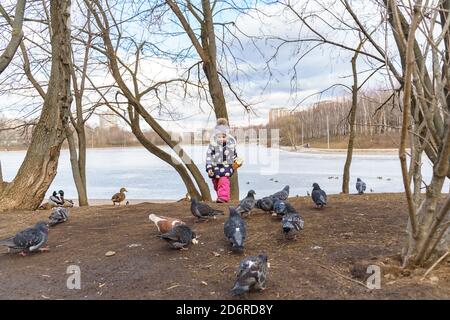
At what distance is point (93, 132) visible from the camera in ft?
38.3

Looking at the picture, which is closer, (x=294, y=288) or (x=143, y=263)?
(x=294, y=288)

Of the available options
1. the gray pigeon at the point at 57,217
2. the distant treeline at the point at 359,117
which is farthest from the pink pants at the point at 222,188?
the gray pigeon at the point at 57,217

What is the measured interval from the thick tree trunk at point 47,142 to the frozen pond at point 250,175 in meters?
3.02

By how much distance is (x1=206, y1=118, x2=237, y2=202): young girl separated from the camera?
7.52 meters

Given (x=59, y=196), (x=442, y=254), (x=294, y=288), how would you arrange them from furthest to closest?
(x=59, y=196), (x=442, y=254), (x=294, y=288)

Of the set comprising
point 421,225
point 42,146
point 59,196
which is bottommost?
point 59,196

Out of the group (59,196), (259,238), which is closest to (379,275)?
(259,238)

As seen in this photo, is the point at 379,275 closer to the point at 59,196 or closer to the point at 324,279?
the point at 324,279

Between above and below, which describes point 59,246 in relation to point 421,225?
below

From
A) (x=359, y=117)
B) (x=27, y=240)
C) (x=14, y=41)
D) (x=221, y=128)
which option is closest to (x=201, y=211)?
(x=27, y=240)

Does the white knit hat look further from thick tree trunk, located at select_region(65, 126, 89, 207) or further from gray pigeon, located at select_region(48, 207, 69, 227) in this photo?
thick tree trunk, located at select_region(65, 126, 89, 207)

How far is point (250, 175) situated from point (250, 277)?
45.3ft

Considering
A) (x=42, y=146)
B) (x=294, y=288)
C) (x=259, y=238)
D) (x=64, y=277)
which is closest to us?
(x=294, y=288)

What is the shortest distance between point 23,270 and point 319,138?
23.5 meters
